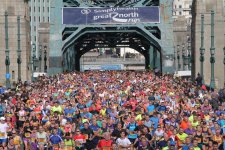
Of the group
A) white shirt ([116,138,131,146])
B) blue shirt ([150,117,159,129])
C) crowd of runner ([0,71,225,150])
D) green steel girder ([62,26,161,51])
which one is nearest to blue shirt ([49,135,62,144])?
crowd of runner ([0,71,225,150])

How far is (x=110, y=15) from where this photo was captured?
59906 mm

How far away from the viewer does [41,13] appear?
161 meters

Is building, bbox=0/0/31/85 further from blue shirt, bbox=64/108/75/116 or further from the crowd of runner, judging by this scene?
blue shirt, bbox=64/108/75/116

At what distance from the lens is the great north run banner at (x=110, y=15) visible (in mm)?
59844

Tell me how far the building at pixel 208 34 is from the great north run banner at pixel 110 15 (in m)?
4.55

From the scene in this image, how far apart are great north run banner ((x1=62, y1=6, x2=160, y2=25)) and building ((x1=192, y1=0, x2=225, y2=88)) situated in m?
4.55

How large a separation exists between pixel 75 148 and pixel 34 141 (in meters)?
1.32

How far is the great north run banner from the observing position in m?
59.8

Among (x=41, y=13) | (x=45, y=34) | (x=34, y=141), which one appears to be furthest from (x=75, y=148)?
(x=41, y=13)

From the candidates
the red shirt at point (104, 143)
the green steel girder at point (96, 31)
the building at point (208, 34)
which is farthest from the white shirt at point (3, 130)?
the green steel girder at point (96, 31)

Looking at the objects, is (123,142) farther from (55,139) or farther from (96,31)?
(96,31)

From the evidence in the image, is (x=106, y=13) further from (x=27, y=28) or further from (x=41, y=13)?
(x=41, y=13)

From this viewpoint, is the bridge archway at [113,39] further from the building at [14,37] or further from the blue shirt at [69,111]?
the blue shirt at [69,111]

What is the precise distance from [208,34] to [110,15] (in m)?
8.44
